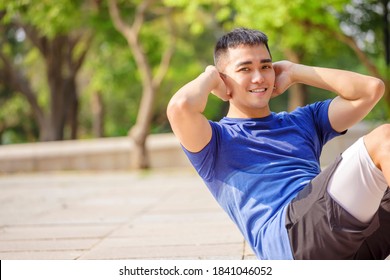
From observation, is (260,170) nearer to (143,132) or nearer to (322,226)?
(322,226)

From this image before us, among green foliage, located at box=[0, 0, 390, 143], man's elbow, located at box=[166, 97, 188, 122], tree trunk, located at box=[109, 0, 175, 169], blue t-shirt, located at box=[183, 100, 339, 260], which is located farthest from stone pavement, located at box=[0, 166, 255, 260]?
tree trunk, located at box=[109, 0, 175, 169]

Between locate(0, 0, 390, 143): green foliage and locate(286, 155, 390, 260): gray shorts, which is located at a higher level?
locate(0, 0, 390, 143): green foliage

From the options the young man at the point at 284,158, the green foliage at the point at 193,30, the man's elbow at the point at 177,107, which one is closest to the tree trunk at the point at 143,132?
the green foliage at the point at 193,30

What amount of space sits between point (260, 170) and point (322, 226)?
1.40 ft

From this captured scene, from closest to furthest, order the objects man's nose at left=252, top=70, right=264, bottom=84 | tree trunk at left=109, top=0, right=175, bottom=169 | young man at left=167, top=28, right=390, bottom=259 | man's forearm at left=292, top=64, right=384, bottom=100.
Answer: young man at left=167, top=28, right=390, bottom=259, man's nose at left=252, top=70, right=264, bottom=84, man's forearm at left=292, top=64, right=384, bottom=100, tree trunk at left=109, top=0, right=175, bottom=169

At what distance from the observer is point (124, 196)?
929cm

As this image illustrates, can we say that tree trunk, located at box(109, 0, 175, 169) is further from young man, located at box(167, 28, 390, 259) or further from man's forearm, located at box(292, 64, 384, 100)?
man's forearm, located at box(292, 64, 384, 100)

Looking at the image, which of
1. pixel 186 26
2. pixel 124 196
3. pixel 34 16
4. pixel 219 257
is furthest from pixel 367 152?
pixel 186 26

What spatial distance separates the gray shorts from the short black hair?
813 mm

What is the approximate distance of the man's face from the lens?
10.4 ft

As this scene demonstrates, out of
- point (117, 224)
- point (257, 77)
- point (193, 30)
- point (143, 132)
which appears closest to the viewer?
point (257, 77)

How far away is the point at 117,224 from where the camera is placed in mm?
6297

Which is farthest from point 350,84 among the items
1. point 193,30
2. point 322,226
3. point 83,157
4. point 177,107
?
point 83,157
